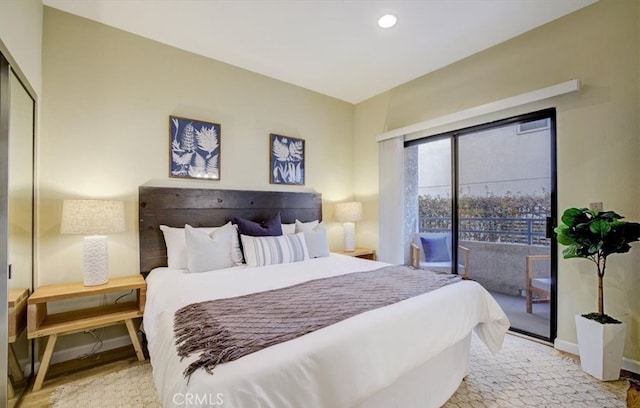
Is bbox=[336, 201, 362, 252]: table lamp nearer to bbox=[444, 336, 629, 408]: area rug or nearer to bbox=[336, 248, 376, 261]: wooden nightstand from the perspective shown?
bbox=[336, 248, 376, 261]: wooden nightstand

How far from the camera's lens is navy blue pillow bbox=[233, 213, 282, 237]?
2.88 m

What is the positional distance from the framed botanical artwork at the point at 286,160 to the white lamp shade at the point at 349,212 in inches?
25.7

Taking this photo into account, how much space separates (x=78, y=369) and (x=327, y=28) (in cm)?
347

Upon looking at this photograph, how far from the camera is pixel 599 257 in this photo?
6.85 feet

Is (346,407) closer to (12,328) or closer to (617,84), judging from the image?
(12,328)

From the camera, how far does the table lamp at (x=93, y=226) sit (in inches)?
83.1

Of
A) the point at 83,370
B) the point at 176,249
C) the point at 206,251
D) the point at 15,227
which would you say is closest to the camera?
the point at 15,227

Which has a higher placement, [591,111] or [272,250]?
[591,111]

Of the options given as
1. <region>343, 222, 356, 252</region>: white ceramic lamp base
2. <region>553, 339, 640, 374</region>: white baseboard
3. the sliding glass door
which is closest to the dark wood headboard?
<region>343, 222, 356, 252</region>: white ceramic lamp base

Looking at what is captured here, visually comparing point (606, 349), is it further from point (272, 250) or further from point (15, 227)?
point (15, 227)

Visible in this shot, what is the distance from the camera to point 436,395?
1.71 m

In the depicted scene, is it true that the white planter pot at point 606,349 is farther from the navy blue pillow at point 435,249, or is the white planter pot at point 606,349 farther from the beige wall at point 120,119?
the beige wall at point 120,119

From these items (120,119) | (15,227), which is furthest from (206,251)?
(120,119)

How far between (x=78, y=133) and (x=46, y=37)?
0.77 meters
